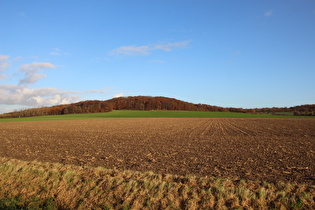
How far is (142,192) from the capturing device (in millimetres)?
8258

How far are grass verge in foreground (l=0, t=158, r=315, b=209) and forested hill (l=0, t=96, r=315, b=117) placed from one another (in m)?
93.1

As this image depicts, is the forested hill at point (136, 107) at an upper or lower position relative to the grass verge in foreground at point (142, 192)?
upper

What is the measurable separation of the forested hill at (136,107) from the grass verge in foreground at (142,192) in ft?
305

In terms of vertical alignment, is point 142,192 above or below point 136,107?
below

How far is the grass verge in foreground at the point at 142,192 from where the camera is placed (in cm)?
756

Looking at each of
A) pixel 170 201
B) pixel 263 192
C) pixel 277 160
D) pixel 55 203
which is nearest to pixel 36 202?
pixel 55 203

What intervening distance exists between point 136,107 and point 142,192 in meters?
116

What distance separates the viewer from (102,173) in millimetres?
10320

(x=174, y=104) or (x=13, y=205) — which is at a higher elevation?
(x=174, y=104)

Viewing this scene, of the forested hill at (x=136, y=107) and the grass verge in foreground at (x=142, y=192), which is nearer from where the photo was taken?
the grass verge in foreground at (x=142, y=192)

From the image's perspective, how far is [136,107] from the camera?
12338 cm

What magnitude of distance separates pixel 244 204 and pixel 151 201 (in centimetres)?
275

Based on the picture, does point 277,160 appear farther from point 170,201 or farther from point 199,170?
Answer: point 170,201

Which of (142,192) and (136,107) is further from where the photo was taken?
(136,107)
